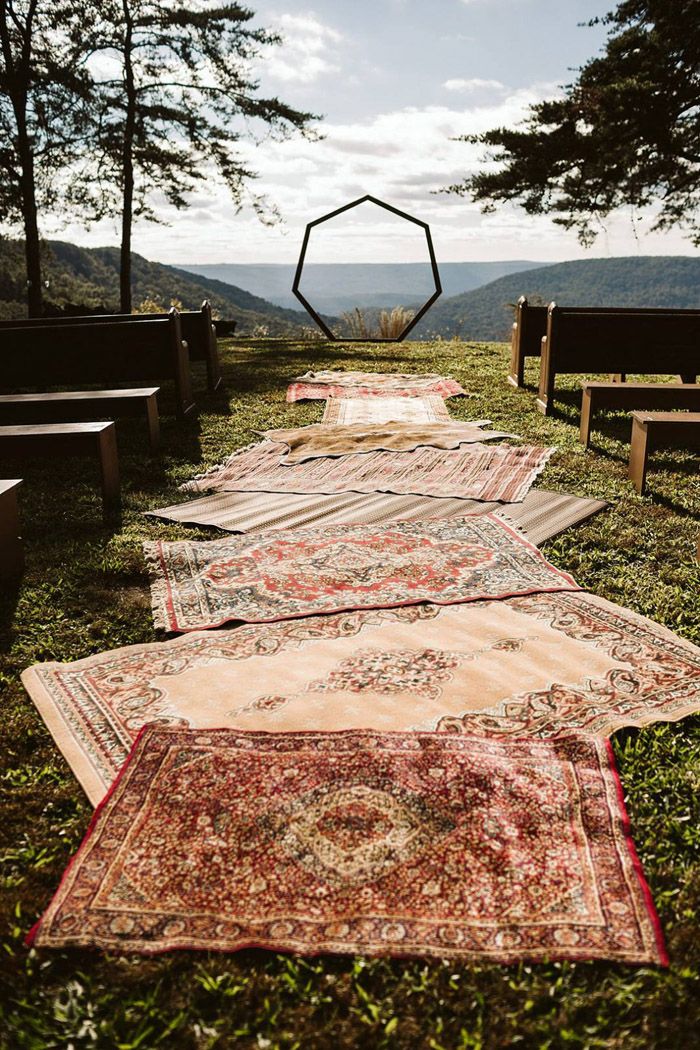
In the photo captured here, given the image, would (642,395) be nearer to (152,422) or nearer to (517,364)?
(517,364)

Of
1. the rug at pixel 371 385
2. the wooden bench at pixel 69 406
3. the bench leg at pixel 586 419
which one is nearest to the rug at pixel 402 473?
the bench leg at pixel 586 419

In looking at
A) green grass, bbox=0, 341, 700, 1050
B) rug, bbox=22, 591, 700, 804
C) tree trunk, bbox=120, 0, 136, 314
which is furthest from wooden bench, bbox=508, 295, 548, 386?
tree trunk, bbox=120, 0, 136, 314

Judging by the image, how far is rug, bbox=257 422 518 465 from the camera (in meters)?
5.21

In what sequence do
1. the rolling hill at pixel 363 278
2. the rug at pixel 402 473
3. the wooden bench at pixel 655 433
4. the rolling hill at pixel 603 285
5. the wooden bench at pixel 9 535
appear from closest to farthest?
the wooden bench at pixel 9 535, the wooden bench at pixel 655 433, the rug at pixel 402 473, the rolling hill at pixel 603 285, the rolling hill at pixel 363 278

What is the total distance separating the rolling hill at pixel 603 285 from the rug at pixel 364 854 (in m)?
73.7

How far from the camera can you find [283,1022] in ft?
4.27

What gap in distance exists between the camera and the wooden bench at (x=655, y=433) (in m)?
3.96

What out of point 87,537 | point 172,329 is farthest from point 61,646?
point 172,329

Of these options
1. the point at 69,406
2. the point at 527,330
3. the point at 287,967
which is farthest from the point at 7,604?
the point at 527,330

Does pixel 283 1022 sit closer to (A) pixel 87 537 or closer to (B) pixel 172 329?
(A) pixel 87 537

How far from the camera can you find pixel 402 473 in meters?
4.71

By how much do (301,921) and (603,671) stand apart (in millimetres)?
1274

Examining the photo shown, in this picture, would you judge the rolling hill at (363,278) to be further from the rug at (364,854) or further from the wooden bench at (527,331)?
the rug at (364,854)

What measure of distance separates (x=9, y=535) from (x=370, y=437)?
293cm
